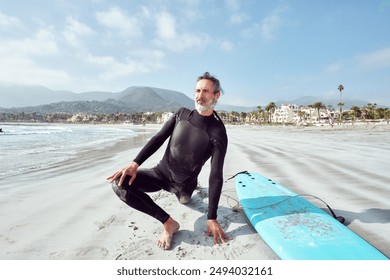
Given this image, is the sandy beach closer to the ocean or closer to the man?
the man

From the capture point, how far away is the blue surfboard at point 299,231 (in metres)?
2.06

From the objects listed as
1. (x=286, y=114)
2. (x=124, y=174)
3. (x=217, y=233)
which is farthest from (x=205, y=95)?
(x=286, y=114)

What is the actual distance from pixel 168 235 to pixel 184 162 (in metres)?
0.79

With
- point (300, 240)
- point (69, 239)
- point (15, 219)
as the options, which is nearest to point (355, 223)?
point (300, 240)

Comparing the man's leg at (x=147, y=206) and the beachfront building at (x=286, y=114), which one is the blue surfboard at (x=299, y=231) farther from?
the beachfront building at (x=286, y=114)

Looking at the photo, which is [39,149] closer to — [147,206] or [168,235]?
[147,206]

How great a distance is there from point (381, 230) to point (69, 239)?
3341 millimetres

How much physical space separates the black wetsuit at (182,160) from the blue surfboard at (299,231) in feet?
2.03

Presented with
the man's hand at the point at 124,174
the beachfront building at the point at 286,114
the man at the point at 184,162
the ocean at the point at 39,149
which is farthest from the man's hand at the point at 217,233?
the beachfront building at the point at 286,114

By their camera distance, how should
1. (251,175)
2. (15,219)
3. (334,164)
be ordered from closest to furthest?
(15,219), (251,175), (334,164)

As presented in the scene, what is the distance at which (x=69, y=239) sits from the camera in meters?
2.63

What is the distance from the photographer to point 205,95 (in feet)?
→ 8.89
